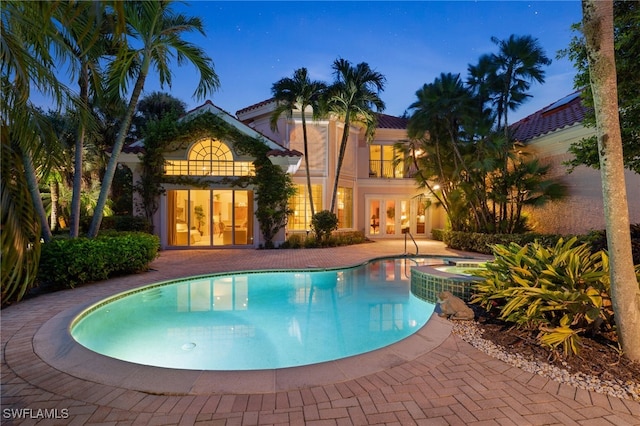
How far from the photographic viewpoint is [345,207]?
1762 centimetres

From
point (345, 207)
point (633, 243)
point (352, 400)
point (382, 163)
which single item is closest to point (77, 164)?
point (352, 400)

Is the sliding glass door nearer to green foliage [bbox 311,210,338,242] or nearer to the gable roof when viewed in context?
the gable roof

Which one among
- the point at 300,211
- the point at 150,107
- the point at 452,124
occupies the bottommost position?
the point at 300,211

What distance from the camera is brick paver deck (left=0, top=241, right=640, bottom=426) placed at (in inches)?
97.2

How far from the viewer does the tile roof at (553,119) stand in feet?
39.7

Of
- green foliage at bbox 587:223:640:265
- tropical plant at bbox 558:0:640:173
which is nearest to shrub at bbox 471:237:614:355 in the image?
green foliage at bbox 587:223:640:265

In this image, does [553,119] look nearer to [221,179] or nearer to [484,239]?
[484,239]

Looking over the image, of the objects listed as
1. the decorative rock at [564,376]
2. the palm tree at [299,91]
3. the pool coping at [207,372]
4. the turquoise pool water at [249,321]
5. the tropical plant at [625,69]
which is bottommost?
the turquoise pool water at [249,321]

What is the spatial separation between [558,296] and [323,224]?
1112 cm

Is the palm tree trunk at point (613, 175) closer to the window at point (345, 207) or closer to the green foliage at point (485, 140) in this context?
the green foliage at point (485, 140)

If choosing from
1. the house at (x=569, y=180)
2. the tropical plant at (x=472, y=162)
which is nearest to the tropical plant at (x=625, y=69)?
the house at (x=569, y=180)

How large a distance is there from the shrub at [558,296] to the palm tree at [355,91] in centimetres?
1037

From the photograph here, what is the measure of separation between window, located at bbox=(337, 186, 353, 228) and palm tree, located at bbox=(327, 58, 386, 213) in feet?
14.7

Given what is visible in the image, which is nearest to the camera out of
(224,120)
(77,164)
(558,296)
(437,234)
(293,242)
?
(558,296)
